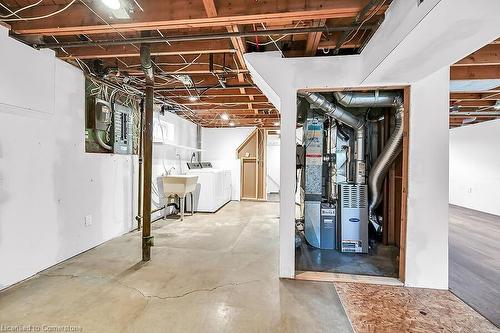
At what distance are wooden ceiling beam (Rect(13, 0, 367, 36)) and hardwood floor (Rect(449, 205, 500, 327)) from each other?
2.52 meters

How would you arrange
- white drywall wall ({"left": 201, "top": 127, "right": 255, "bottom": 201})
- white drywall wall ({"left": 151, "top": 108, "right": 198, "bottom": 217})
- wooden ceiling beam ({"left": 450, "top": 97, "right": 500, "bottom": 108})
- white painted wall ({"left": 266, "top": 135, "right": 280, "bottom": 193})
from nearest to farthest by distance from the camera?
wooden ceiling beam ({"left": 450, "top": 97, "right": 500, "bottom": 108}) → white drywall wall ({"left": 151, "top": 108, "right": 198, "bottom": 217}) → white drywall wall ({"left": 201, "top": 127, "right": 255, "bottom": 201}) → white painted wall ({"left": 266, "top": 135, "right": 280, "bottom": 193})

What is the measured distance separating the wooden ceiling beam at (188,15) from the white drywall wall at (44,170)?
46cm

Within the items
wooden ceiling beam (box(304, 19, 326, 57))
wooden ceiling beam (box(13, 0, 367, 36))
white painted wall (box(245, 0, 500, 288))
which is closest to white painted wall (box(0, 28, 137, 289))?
wooden ceiling beam (box(13, 0, 367, 36))

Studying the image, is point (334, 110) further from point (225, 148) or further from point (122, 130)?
point (225, 148)

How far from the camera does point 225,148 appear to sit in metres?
7.48

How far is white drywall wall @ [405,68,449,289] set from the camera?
7.37 feet

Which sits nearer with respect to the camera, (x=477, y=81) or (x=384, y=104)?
(x=384, y=104)

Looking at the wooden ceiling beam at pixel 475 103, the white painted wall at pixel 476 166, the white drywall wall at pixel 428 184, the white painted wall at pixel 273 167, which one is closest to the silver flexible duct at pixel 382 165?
the white drywall wall at pixel 428 184

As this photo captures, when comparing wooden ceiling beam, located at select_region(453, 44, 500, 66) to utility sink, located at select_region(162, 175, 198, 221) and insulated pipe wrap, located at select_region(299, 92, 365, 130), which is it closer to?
insulated pipe wrap, located at select_region(299, 92, 365, 130)

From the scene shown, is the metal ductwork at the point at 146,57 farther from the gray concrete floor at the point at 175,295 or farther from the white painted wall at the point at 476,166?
the white painted wall at the point at 476,166

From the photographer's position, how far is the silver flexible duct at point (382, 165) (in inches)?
108

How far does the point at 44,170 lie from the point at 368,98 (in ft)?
11.7

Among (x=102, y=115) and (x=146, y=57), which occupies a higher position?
(x=146, y=57)

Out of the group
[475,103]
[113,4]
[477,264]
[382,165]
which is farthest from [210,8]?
[475,103]
